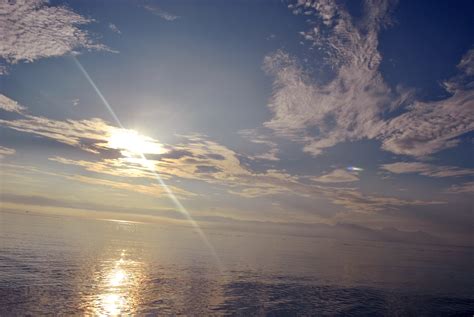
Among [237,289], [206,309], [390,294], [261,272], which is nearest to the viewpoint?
[206,309]

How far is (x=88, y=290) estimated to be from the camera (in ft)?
145

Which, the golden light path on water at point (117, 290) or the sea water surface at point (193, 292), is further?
the sea water surface at point (193, 292)

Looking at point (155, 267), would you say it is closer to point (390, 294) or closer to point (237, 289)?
point (237, 289)

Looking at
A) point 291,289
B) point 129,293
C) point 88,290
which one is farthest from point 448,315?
point 88,290

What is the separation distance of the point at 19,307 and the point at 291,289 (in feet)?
132

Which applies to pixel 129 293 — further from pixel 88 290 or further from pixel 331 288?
pixel 331 288

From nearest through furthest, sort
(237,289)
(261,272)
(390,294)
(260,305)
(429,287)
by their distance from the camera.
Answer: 1. (260,305)
2. (237,289)
3. (390,294)
4. (429,287)
5. (261,272)

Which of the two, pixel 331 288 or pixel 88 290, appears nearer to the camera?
A: pixel 88 290

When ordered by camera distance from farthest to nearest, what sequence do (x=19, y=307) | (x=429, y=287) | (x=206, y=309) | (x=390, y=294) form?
(x=429, y=287) < (x=390, y=294) < (x=206, y=309) < (x=19, y=307)

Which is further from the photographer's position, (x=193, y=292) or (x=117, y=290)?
(x=193, y=292)

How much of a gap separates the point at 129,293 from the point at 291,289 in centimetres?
2746

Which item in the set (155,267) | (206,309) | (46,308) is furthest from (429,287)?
(46,308)

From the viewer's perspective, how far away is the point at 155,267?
229ft

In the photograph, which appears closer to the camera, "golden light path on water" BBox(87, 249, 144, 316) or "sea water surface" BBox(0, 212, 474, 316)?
"golden light path on water" BBox(87, 249, 144, 316)
